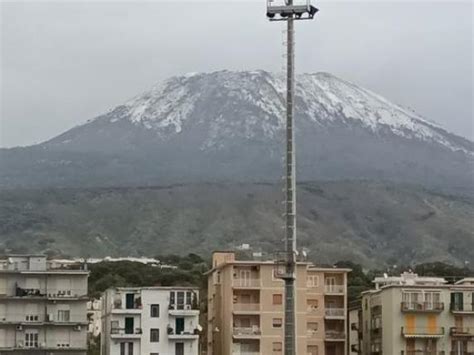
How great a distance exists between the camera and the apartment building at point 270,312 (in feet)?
201

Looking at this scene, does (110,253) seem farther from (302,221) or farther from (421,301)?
(421,301)

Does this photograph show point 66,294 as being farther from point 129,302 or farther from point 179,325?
point 179,325

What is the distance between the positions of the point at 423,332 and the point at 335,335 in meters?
4.76

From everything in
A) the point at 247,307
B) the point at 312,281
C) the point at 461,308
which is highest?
the point at 312,281

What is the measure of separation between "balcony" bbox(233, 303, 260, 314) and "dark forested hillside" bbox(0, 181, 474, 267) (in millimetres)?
92378

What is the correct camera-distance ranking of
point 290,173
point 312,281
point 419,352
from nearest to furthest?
point 290,173
point 419,352
point 312,281

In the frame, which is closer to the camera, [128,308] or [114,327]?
[114,327]

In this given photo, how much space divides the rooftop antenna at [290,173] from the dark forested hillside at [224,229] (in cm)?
11233

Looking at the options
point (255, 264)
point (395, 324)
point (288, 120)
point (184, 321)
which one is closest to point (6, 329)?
point (184, 321)

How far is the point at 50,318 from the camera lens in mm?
58000

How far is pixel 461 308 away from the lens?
59.7m

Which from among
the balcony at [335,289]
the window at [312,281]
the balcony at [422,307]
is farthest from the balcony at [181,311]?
the balcony at [422,307]

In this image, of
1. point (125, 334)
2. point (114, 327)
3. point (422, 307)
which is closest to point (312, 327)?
point (422, 307)

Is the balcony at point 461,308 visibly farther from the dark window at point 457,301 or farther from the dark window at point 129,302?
the dark window at point 129,302
